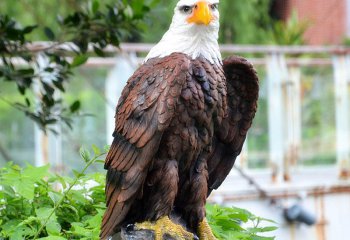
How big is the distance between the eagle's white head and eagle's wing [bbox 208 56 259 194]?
0.14 metres

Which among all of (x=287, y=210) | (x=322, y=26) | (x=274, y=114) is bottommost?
(x=287, y=210)

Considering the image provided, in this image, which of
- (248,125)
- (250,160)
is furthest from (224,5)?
(248,125)

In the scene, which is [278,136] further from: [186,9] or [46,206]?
[186,9]

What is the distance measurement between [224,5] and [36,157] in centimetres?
701

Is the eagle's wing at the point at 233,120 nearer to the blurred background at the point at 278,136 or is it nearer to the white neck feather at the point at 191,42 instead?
the white neck feather at the point at 191,42

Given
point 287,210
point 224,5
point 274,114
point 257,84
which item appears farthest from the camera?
point 224,5

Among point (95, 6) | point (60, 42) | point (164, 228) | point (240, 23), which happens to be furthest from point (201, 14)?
point (240, 23)

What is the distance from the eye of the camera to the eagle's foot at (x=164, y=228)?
5.55ft

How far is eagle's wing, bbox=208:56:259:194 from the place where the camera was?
189 centimetres

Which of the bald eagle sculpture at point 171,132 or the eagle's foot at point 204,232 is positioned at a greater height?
the bald eagle sculpture at point 171,132

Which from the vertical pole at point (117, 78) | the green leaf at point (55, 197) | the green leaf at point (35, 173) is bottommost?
the green leaf at point (55, 197)

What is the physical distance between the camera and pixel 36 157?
4.37 metres

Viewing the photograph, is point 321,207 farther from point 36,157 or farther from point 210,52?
point 210,52

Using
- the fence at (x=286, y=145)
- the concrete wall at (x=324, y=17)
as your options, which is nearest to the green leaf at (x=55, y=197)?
the fence at (x=286, y=145)
